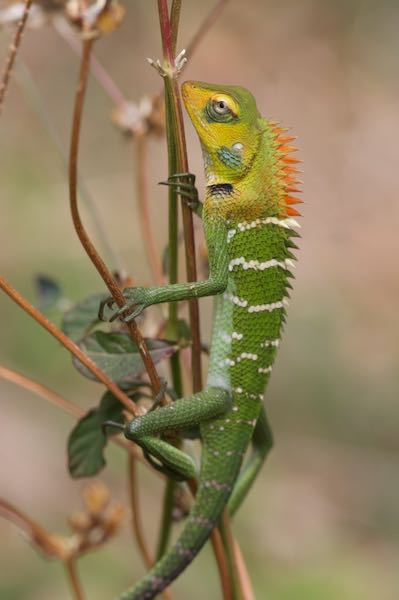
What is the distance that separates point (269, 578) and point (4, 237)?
272cm

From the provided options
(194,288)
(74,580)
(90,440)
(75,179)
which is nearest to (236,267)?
(194,288)

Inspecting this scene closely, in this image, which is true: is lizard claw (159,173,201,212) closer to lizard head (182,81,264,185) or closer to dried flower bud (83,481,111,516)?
lizard head (182,81,264,185)

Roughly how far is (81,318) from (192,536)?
52 centimetres

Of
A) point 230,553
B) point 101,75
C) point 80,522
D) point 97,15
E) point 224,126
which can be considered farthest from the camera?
point 101,75

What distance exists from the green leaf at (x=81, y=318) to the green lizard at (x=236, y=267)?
0.88 feet

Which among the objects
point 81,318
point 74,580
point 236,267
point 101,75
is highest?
point 101,75

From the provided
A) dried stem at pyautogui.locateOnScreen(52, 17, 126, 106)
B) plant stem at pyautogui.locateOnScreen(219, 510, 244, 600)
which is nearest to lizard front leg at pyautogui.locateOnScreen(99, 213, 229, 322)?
dried stem at pyautogui.locateOnScreen(52, 17, 126, 106)

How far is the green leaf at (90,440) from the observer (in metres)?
1.65

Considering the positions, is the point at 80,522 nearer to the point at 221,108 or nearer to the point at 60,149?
the point at 60,149

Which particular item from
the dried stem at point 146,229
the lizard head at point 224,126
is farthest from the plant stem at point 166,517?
the lizard head at point 224,126

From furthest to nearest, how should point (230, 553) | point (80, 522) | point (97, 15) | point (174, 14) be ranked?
point (80, 522) < point (230, 553) < point (97, 15) < point (174, 14)

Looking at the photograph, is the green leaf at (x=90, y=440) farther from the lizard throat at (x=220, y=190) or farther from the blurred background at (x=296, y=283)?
the blurred background at (x=296, y=283)

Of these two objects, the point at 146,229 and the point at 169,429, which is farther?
the point at 146,229

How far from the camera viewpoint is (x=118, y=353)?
1.59 metres
